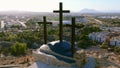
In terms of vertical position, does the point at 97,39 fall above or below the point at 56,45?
below

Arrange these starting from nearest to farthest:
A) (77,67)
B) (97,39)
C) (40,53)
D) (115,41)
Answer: (77,67), (40,53), (115,41), (97,39)

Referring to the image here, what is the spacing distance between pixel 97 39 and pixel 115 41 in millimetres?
7578

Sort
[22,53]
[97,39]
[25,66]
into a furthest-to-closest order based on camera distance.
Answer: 1. [97,39]
2. [22,53]
3. [25,66]

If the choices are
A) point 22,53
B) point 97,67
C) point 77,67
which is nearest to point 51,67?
point 77,67

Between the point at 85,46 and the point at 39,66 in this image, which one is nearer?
the point at 39,66

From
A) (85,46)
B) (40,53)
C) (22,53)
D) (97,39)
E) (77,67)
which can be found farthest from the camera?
(97,39)

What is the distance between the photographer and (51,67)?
10234mm

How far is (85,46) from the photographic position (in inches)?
1380

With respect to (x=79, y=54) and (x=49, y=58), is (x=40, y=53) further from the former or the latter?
(x=79, y=54)

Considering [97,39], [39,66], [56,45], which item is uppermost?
[56,45]

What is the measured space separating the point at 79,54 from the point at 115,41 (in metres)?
31.8

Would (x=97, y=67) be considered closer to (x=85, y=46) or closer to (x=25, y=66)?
Result: (x=25, y=66)

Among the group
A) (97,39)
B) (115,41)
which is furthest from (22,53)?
(97,39)

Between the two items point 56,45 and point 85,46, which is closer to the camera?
point 56,45
